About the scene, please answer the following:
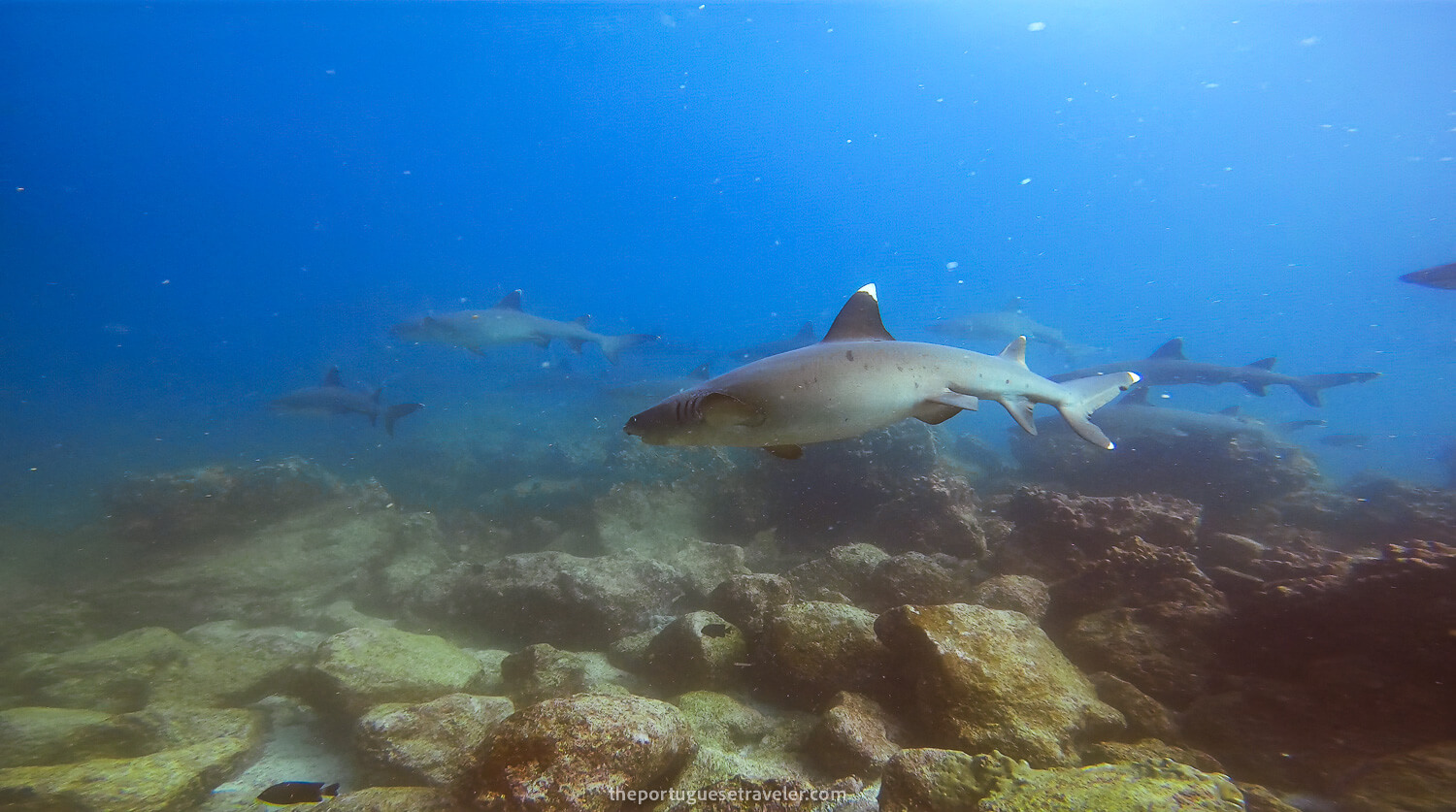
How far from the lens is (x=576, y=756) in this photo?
2635 millimetres

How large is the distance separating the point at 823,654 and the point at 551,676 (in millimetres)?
2397

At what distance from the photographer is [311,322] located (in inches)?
2798

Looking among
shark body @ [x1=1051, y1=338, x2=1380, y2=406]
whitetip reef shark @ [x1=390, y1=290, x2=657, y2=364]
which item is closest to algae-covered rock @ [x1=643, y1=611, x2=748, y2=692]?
whitetip reef shark @ [x1=390, y1=290, x2=657, y2=364]

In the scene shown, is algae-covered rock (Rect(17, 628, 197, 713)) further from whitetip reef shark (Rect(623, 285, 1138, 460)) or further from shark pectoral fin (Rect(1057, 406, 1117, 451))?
shark pectoral fin (Rect(1057, 406, 1117, 451))

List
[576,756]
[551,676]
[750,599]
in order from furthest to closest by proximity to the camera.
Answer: [750,599]
[551,676]
[576,756]

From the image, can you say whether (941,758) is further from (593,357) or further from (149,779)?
(593,357)

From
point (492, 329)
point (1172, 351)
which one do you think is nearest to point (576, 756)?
point (492, 329)

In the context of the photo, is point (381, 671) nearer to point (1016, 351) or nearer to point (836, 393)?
point (836, 393)

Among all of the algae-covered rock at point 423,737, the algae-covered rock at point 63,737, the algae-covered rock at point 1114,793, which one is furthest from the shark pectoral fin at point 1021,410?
the algae-covered rock at point 63,737

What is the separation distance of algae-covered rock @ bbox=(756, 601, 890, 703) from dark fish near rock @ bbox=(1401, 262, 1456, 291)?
712 inches

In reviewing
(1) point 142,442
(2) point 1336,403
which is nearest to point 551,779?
(1) point 142,442

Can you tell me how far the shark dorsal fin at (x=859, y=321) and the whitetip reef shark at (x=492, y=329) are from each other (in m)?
13.7

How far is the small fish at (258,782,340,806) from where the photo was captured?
10.7 ft

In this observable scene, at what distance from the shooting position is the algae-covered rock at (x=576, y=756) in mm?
2510
